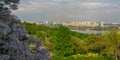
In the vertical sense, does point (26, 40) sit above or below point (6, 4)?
below

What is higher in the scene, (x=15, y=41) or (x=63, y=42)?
(x=15, y=41)

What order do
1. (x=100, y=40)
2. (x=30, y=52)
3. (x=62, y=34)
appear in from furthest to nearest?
(x=100, y=40), (x=62, y=34), (x=30, y=52)

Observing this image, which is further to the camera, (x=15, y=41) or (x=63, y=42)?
(x=63, y=42)

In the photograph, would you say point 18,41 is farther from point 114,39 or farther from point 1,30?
point 114,39

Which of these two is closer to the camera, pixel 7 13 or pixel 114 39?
pixel 7 13

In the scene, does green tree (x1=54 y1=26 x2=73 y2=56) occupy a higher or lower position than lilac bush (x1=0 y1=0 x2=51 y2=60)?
lower

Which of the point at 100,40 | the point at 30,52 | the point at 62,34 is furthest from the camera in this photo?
the point at 100,40

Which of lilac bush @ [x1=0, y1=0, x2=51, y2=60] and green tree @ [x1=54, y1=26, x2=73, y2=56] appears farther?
green tree @ [x1=54, y1=26, x2=73, y2=56]

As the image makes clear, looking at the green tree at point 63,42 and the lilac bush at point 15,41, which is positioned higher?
the lilac bush at point 15,41

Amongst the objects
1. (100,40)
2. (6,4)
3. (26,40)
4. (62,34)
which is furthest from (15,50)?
(100,40)

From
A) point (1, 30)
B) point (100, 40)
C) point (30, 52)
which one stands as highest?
point (1, 30)

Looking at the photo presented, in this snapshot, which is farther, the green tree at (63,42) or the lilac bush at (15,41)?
the green tree at (63,42)
